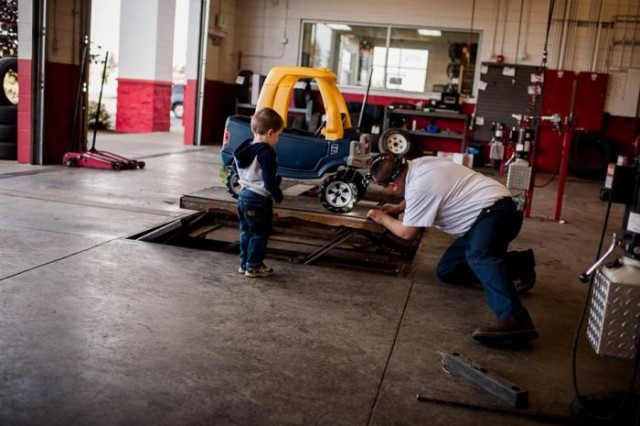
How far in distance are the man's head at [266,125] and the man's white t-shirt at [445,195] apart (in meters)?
0.98

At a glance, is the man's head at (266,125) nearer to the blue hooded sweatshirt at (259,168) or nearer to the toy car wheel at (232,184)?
the blue hooded sweatshirt at (259,168)

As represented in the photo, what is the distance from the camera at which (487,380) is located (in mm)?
2771

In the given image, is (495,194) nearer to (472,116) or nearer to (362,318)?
(362,318)

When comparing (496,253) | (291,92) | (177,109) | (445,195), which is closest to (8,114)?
(291,92)

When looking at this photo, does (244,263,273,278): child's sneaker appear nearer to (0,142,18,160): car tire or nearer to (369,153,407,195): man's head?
(369,153,407,195): man's head

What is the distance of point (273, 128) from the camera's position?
4184 millimetres

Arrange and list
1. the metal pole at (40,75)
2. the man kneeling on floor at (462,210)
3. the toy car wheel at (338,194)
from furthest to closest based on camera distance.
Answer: the metal pole at (40,75)
the toy car wheel at (338,194)
the man kneeling on floor at (462,210)

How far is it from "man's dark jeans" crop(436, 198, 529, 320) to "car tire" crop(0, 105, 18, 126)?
24.8ft

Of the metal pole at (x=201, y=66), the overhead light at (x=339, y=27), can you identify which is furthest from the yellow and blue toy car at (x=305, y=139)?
the overhead light at (x=339, y=27)

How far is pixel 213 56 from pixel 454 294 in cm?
1103

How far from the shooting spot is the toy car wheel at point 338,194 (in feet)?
18.3

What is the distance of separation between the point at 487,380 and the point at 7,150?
828 cm

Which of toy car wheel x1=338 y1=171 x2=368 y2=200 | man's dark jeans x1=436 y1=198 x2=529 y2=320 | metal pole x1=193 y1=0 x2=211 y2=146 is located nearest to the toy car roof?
toy car wheel x1=338 y1=171 x2=368 y2=200

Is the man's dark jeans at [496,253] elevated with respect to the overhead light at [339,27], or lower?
lower
